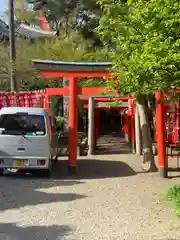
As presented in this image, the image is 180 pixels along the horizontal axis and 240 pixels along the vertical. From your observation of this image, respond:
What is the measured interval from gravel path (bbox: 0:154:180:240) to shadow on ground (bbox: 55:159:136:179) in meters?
0.15

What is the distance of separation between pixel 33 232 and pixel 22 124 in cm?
598

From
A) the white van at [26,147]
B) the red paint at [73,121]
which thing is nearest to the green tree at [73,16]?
the red paint at [73,121]

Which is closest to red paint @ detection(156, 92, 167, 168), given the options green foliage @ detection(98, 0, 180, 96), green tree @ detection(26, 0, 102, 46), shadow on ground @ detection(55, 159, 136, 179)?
shadow on ground @ detection(55, 159, 136, 179)

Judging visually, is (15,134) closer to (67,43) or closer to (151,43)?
(151,43)

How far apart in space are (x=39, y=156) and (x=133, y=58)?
5229mm

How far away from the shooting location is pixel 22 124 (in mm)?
12500

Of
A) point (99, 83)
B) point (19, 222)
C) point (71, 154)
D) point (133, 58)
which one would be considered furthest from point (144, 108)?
point (19, 222)

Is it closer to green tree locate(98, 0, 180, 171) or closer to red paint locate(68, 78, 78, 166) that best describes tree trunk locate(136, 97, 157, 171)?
red paint locate(68, 78, 78, 166)

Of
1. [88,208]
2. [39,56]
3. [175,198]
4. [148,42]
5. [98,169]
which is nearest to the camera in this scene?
[148,42]

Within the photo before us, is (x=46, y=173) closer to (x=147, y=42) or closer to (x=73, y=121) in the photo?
(x=73, y=121)

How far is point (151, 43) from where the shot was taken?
7008 millimetres

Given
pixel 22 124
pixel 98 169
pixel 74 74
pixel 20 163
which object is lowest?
pixel 98 169

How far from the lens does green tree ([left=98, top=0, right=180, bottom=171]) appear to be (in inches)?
270

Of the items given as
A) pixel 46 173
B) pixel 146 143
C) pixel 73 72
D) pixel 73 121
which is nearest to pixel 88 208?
pixel 46 173
